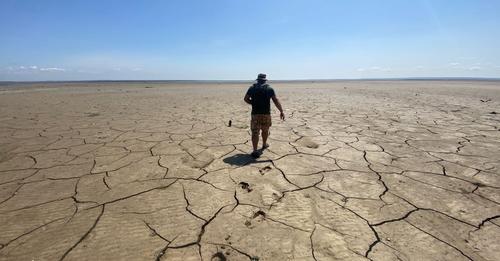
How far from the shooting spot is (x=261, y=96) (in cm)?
376

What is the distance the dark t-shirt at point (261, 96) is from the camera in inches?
147

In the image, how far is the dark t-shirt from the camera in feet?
12.3

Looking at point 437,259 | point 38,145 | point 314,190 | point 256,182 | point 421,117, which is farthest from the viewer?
point 421,117

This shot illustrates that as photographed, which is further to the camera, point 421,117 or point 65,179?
point 421,117

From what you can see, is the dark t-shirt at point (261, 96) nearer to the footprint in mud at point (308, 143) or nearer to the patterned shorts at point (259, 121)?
the patterned shorts at point (259, 121)

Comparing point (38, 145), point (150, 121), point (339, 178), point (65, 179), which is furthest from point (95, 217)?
point (150, 121)

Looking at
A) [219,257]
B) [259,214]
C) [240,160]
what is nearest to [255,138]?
[240,160]

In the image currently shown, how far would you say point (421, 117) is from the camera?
6.95 meters

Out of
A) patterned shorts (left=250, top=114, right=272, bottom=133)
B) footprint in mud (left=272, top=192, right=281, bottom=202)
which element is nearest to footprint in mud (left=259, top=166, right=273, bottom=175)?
footprint in mud (left=272, top=192, right=281, bottom=202)

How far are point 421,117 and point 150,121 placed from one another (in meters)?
6.60

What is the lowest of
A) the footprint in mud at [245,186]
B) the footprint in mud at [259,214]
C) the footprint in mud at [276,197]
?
the footprint in mud at [259,214]

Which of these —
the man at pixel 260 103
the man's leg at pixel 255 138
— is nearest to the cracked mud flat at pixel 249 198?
the man's leg at pixel 255 138

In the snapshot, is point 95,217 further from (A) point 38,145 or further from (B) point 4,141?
(B) point 4,141

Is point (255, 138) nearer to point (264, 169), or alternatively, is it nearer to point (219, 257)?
point (264, 169)
